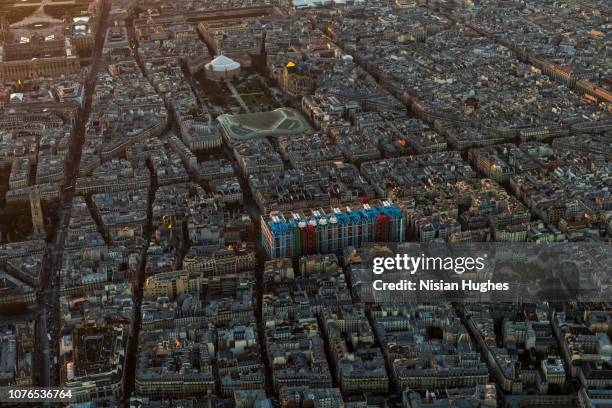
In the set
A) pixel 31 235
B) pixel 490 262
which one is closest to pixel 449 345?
pixel 490 262

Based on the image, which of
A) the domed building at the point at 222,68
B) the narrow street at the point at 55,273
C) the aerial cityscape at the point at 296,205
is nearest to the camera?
the aerial cityscape at the point at 296,205

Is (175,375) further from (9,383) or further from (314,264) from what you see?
(314,264)

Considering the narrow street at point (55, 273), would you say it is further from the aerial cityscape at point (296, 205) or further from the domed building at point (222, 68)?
the domed building at point (222, 68)

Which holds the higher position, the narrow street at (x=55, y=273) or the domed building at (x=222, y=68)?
the narrow street at (x=55, y=273)
